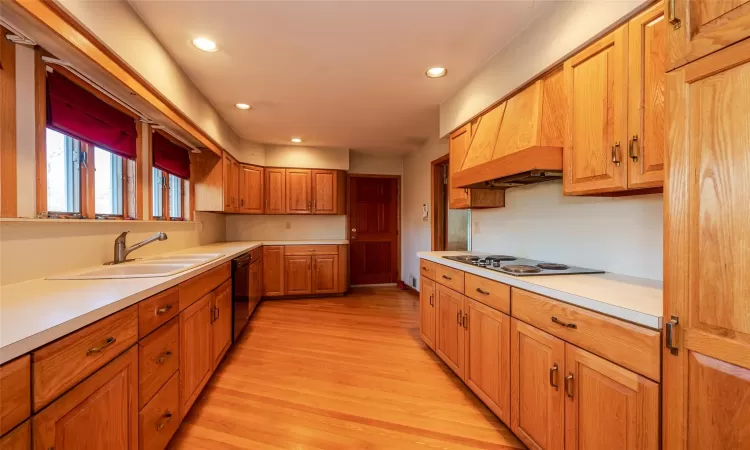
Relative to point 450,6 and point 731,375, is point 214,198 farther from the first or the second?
point 731,375

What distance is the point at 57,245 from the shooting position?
163 centimetres

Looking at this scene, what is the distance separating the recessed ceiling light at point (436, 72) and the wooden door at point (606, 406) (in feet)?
6.77

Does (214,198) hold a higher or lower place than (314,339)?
higher

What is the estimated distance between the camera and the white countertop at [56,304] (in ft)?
2.64

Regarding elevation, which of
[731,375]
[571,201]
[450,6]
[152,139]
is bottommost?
[731,375]

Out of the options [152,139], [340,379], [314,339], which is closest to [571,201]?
[340,379]

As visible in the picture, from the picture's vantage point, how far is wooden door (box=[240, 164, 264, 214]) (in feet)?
14.9

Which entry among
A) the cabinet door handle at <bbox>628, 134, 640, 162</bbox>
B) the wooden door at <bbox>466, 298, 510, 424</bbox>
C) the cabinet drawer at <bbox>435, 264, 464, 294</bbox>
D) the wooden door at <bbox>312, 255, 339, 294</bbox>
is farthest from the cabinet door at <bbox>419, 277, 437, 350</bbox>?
the wooden door at <bbox>312, 255, 339, 294</bbox>

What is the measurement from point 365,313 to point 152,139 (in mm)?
2906

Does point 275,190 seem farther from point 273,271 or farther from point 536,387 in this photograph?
point 536,387

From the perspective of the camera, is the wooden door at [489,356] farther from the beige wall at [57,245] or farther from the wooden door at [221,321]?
the beige wall at [57,245]

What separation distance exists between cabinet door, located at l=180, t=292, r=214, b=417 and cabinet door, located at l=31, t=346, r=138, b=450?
509 mm

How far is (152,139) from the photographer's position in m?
2.69

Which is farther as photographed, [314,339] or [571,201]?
[314,339]
